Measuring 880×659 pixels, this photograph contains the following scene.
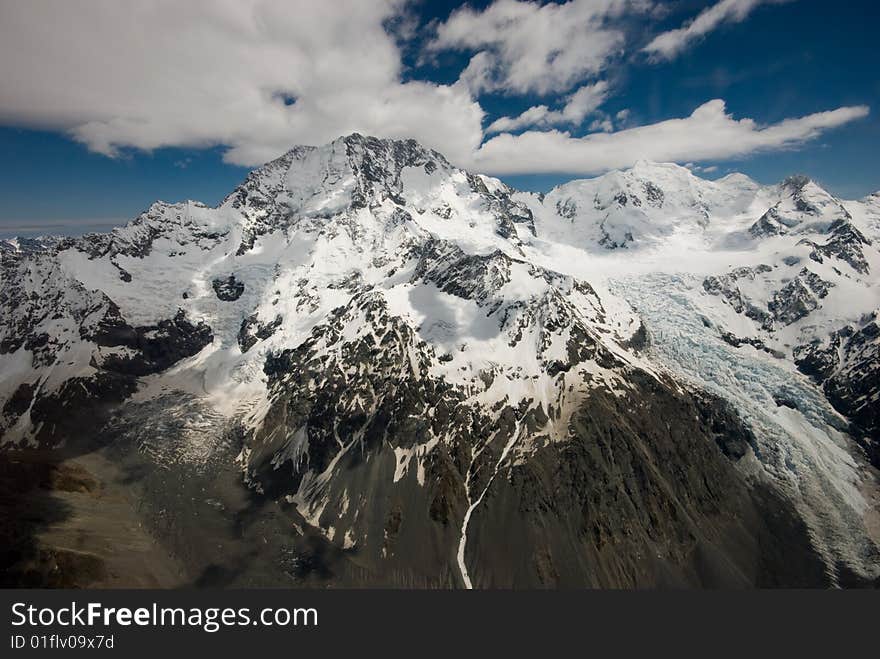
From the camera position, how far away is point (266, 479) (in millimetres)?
188000

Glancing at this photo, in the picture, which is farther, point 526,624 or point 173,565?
point 173,565

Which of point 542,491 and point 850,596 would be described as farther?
point 542,491

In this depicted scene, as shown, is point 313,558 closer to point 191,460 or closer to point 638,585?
point 191,460

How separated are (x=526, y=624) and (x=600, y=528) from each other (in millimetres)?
102894

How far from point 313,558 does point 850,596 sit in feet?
446

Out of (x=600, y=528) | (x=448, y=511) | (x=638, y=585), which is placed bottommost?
(x=638, y=585)

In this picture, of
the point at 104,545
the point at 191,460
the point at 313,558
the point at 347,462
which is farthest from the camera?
the point at 191,460

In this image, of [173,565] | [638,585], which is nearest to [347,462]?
[173,565]

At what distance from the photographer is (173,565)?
139625 millimetres

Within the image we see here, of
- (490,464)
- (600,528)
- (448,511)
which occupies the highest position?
(490,464)

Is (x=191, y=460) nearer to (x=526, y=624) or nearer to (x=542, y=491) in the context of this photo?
(x=542, y=491)

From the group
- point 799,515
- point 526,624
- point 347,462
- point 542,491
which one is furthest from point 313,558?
point 799,515

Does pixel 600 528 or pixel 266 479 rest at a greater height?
pixel 266 479

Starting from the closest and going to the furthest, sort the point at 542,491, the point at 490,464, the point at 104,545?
the point at 104,545
the point at 542,491
the point at 490,464
